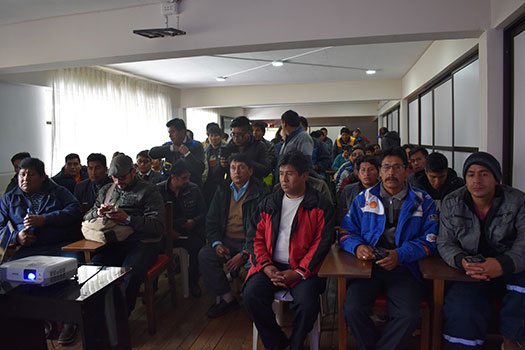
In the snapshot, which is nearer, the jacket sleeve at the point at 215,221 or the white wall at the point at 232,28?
the jacket sleeve at the point at 215,221

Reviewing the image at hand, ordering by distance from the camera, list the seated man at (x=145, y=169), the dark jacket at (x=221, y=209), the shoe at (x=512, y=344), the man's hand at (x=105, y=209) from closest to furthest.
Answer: the shoe at (x=512, y=344)
the man's hand at (x=105, y=209)
the dark jacket at (x=221, y=209)
the seated man at (x=145, y=169)

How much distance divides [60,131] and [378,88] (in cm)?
619

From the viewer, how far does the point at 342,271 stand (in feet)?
6.23

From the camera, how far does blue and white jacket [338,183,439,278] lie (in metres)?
2.07

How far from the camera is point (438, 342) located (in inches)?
74.8

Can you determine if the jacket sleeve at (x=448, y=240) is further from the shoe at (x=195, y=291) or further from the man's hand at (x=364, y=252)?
the shoe at (x=195, y=291)

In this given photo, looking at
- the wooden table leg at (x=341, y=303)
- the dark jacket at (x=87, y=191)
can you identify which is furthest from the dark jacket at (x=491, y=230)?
the dark jacket at (x=87, y=191)

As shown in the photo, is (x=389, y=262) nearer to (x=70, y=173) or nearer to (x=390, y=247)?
(x=390, y=247)

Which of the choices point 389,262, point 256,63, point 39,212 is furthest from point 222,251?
point 256,63

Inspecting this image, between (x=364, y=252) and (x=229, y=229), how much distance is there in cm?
121

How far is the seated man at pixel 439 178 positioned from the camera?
2.79 m

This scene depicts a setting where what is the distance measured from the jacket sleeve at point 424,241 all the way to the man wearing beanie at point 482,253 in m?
0.05

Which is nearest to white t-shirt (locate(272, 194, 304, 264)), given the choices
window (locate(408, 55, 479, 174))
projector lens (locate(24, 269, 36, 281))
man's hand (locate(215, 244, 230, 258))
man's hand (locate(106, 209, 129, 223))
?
man's hand (locate(215, 244, 230, 258))

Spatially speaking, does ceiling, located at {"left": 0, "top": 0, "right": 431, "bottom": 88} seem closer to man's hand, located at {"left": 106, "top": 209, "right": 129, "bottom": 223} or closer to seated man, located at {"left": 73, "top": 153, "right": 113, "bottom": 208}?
seated man, located at {"left": 73, "top": 153, "right": 113, "bottom": 208}
